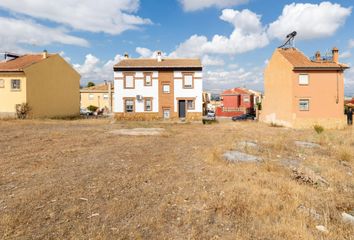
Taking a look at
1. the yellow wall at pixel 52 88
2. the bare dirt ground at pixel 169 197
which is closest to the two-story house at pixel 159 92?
the yellow wall at pixel 52 88

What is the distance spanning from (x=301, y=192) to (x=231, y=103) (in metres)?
49.1

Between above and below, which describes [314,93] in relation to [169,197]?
above

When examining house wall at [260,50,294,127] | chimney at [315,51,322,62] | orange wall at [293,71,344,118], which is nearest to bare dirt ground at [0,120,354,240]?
orange wall at [293,71,344,118]

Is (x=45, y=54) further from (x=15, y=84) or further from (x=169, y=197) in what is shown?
(x=169, y=197)

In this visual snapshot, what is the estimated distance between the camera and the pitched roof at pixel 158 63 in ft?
99.1

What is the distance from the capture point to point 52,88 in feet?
99.5

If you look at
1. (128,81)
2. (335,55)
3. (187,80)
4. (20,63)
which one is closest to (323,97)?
(335,55)

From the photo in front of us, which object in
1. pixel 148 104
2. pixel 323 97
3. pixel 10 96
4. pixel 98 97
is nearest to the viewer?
pixel 323 97

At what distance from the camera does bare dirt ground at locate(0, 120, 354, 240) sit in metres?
4.23

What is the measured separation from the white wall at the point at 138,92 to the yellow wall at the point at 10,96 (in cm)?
956

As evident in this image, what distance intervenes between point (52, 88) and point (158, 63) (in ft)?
42.4

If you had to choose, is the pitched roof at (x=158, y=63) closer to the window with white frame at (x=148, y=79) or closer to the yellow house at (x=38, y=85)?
the window with white frame at (x=148, y=79)

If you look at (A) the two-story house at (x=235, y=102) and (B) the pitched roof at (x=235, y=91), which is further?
(B) the pitched roof at (x=235, y=91)

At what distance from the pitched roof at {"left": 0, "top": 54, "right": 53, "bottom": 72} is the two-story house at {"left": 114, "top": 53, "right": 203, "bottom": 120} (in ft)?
30.2
